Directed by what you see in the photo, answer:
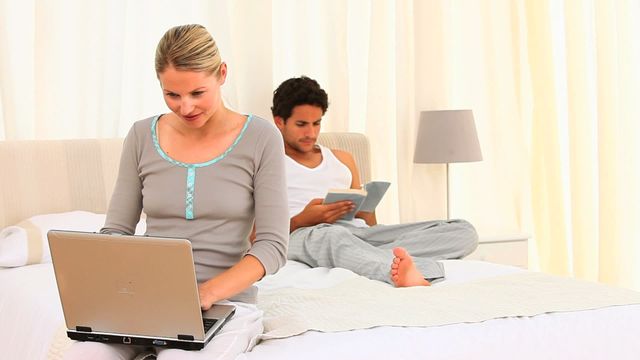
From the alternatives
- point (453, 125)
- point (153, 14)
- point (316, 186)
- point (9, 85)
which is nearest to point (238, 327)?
point (316, 186)

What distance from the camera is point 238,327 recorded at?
170 centimetres

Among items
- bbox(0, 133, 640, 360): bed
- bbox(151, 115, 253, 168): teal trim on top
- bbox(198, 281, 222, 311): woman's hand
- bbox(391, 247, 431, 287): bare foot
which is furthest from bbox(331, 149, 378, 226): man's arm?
bbox(198, 281, 222, 311): woman's hand

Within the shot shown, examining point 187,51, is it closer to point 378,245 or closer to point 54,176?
point 378,245

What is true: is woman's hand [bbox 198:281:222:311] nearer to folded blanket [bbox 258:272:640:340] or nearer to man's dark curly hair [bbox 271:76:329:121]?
folded blanket [bbox 258:272:640:340]

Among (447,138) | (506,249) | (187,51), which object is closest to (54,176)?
(187,51)

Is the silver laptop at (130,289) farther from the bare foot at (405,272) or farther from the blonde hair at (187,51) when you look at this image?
the bare foot at (405,272)

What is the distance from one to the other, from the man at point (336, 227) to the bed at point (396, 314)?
3.6 inches

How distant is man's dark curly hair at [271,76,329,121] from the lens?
10.6 feet

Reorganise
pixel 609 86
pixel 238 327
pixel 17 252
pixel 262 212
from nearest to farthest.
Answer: pixel 238 327 → pixel 262 212 → pixel 17 252 → pixel 609 86

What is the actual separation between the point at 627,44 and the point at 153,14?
238 centimetres

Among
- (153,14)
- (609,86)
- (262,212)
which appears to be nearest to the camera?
(262,212)

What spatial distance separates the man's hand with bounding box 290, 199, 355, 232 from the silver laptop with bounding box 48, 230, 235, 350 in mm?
1317

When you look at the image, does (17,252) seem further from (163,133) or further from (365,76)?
(365,76)

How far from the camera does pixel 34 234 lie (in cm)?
278
